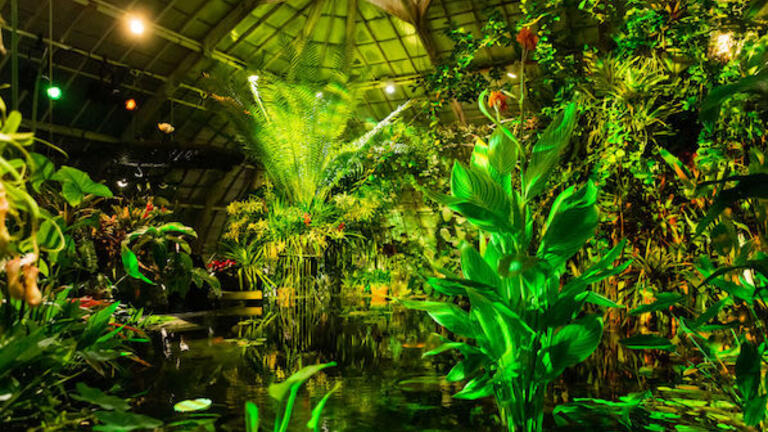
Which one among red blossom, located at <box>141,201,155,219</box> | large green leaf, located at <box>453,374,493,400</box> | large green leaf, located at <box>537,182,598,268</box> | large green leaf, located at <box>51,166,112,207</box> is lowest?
large green leaf, located at <box>453,374,493,400</box>

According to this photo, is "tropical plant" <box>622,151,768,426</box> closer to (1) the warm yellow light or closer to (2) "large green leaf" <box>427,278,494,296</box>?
(2) "large green leaf" <box>427,278,494,296</box>

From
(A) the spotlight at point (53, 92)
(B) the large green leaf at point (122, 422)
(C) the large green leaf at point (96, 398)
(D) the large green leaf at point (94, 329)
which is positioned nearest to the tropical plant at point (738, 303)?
(B) the large green leaf at point (122, 422)

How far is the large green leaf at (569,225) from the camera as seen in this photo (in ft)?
3.78

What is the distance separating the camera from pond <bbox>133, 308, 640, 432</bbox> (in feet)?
4.41

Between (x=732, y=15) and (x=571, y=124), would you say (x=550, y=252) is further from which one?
(x=732, y=15)

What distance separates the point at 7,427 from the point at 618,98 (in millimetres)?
3014

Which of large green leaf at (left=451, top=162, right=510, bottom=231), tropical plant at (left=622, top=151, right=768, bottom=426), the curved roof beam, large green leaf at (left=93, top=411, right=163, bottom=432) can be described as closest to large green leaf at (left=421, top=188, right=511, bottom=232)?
large green leaf at (left=451, top=162, right=510, bottom=231)

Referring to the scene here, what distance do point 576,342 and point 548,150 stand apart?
49 centimetres

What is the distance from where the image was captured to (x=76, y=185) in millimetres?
1383

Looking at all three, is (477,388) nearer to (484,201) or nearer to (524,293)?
(524,293)

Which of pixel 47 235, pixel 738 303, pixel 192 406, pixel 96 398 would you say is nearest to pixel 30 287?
pixel 96 398

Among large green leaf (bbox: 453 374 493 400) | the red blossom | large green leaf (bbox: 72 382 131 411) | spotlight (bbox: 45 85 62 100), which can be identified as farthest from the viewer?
the red blossom

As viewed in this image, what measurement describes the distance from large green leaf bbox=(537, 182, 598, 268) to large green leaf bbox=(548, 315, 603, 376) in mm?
165

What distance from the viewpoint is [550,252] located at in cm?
121
